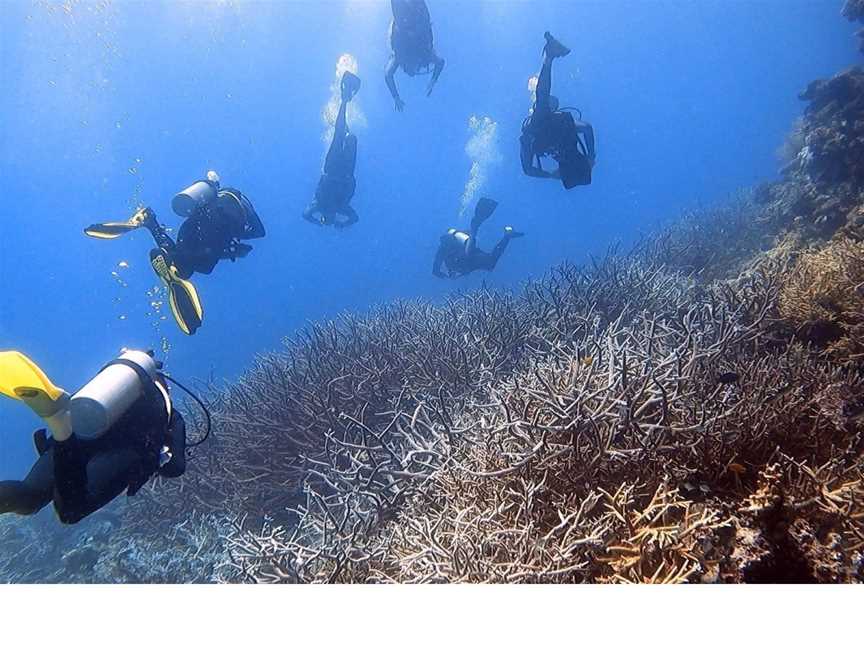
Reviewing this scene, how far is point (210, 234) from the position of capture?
533cm

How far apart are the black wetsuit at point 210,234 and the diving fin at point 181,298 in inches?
16.1

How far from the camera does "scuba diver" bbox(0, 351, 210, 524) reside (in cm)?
245

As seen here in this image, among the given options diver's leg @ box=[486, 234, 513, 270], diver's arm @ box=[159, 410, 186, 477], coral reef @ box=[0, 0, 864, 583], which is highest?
diver's leg @ box=[486, 234, 513, 270]

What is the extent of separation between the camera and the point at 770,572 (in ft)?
7.75

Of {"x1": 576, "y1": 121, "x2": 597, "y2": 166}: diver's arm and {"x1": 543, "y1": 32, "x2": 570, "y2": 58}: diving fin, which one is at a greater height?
{"x1": 543, "y1": 32, "x2": 570, "y2": 58}: diving fin

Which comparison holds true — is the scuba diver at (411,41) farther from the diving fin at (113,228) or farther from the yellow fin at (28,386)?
the yellow fin at (28,386)

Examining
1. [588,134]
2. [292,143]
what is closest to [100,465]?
[588,134]

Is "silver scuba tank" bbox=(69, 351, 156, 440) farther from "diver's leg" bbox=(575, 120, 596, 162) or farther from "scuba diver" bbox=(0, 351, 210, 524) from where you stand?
"diver's leg" bbox=(575, 120, 596, 162)

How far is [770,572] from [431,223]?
210 feet

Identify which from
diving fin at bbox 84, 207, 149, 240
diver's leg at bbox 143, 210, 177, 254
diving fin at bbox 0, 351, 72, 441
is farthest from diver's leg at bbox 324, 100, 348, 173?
diving fin at bbox 0, 351, 72, 441

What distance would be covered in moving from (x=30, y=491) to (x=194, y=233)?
330cm

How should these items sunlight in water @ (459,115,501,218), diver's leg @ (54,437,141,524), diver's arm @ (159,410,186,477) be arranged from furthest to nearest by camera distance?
1. sunlight in water @ (459,115,501,218)
2. diver's arm @ (159,410,186,477)
3. diver's leg @ (54,437,141,524)

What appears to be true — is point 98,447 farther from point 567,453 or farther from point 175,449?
point 567,453

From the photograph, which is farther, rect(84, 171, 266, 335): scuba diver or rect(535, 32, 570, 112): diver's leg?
rect(535, 32, 570, 112): diver's leg
